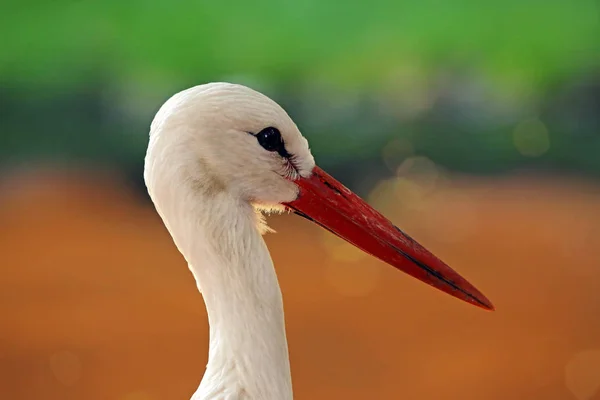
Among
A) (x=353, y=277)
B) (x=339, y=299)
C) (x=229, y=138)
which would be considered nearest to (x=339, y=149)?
(x=353, y=277)

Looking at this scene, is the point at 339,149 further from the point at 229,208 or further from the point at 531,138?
the point at 229,208

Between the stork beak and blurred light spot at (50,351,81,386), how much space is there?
1.83m

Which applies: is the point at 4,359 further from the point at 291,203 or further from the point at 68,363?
the point at 291,203

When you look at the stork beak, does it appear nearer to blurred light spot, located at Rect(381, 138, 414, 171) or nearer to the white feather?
the white feather

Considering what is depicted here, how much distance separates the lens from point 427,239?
3.24 metres

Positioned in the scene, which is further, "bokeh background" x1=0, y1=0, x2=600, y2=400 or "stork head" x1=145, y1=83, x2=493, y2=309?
"bokeh background" x1=0, y1=0, x2=600, y2=400

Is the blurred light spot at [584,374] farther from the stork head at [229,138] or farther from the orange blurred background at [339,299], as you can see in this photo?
the stork head at [229,138]

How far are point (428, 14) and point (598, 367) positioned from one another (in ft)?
5.52

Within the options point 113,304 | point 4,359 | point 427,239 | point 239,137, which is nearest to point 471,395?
point 427,239

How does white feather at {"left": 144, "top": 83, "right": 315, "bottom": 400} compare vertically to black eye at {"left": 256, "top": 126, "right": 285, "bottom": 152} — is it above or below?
below

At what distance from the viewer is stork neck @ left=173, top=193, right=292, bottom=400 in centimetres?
96

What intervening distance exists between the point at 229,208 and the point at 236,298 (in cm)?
11

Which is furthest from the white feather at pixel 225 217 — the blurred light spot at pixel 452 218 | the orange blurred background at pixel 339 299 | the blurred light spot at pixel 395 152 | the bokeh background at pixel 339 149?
the blurred light spot at pixel 395 152

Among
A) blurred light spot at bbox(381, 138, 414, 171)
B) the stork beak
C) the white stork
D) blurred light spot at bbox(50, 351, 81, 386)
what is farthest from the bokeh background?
the white stork
